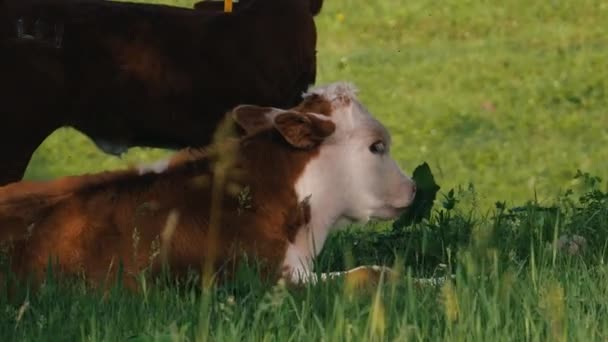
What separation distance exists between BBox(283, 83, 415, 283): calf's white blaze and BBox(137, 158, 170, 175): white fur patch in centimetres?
57

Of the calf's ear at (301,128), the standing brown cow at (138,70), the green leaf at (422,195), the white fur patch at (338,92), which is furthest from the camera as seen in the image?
the standing brown cow at (138,70)

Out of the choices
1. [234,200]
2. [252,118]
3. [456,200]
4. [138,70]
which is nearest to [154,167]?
[234,200]

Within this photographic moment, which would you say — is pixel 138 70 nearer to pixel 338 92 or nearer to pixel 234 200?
pixel 338 92

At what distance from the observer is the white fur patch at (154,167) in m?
6.34

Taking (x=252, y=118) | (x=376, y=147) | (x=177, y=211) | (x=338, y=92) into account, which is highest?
(x=338, y=92)

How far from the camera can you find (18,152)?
9297mm

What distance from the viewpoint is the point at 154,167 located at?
636 cm

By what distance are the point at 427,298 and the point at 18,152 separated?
438 cm

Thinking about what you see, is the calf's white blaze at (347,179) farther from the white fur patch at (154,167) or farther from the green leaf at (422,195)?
the green leaf at (422,195)

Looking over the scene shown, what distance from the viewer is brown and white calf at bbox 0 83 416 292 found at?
20.2 feet

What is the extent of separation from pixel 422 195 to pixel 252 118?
1.62 meters

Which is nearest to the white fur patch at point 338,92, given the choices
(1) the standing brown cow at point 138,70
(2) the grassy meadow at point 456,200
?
(2) the grassy meadow at point 456,200

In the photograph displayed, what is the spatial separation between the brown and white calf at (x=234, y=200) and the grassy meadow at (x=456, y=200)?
256mm

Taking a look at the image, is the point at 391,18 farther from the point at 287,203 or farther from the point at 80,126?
the point at 287,203
